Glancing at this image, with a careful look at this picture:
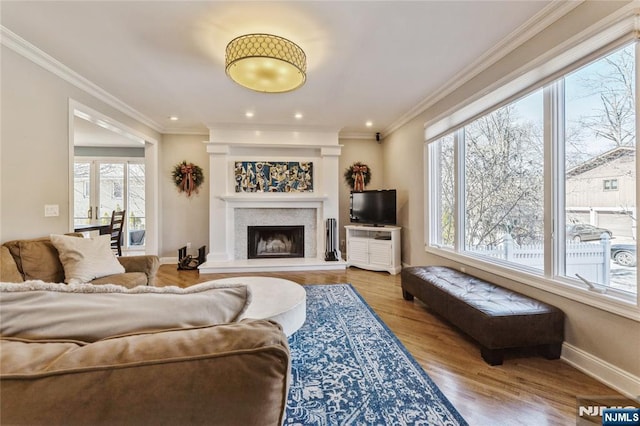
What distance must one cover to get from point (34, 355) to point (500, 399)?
2.17 m

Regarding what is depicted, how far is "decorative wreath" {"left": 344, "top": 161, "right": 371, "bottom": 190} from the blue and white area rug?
335 cm

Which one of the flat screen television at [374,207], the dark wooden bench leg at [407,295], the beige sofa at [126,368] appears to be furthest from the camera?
the flat screen television at [374,207]

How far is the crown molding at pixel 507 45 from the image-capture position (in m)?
1.99

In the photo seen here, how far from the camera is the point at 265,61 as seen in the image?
2.25 metres

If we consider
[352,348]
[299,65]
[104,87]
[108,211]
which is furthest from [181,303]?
[108,211]

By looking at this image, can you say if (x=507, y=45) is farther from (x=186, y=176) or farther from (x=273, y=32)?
(x=186, y=176)

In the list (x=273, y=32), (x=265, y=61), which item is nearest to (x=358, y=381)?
(x=265, y=61)

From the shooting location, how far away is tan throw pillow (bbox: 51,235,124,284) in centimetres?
236

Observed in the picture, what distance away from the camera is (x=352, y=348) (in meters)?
2.20

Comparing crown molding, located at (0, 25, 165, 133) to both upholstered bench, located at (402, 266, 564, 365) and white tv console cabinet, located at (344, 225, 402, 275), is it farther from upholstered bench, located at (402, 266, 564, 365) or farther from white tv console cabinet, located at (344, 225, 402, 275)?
upholstered bench, located at (402, 266, 564, 365)

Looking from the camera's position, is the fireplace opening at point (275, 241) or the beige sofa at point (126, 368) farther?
A: the fireplace opening at point (275, 241)

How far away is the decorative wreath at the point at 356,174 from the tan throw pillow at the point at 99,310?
16.2ft

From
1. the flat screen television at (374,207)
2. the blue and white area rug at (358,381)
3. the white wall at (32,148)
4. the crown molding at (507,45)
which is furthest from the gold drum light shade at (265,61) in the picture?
the flat screen television at (374,207)

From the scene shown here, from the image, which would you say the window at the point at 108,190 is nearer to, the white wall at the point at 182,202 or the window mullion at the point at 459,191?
the white wall at the point at 182,202
